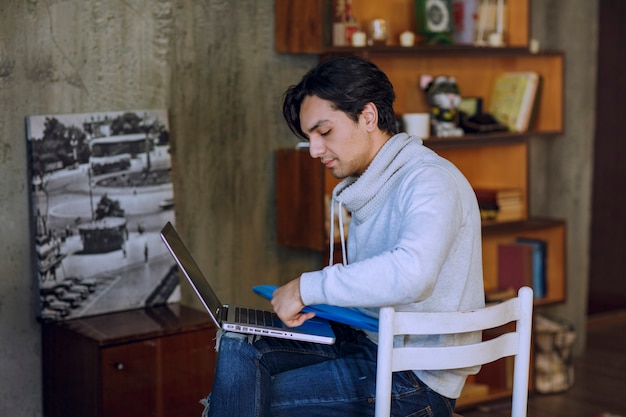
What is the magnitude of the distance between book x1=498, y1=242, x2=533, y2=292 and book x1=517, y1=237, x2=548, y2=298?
0.03 m

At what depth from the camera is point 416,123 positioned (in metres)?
4.18

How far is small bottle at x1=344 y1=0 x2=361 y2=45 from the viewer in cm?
406

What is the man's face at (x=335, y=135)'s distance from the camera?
8.05 ft

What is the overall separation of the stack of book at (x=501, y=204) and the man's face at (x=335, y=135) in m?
2.14

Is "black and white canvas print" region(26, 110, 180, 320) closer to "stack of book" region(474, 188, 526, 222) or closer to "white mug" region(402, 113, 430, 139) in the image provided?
"white mug" region(402, 113, 430, 139)

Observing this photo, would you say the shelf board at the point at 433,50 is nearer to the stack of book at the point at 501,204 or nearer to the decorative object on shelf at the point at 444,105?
the decorative object on shelf at the point at 444,105

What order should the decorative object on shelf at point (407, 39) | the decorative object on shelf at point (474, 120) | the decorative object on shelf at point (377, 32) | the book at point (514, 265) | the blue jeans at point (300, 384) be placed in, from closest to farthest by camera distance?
the blue jeans at point (300, 384) → the decorative object on shelf at point (377, 32) → the decorative object on shelf at point (407, 39) → the decorative object on shelf at point (474, 120) → the book at point (514, 265)

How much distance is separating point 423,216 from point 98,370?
5.04ft

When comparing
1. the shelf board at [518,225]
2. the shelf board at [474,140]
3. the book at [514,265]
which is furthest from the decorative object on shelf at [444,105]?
the book at [514,265]

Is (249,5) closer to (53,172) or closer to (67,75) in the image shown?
(67,75)

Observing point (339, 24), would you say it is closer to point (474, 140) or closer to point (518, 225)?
point (474, 140)

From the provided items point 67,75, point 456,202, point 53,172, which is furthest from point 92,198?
point 456,202

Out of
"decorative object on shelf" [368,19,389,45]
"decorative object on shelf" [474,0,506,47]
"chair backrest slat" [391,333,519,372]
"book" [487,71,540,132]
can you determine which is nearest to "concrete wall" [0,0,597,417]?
"decorative object on shelf" [368,19,389,45]

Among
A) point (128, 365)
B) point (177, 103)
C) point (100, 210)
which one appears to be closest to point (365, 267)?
point (128, 365)
